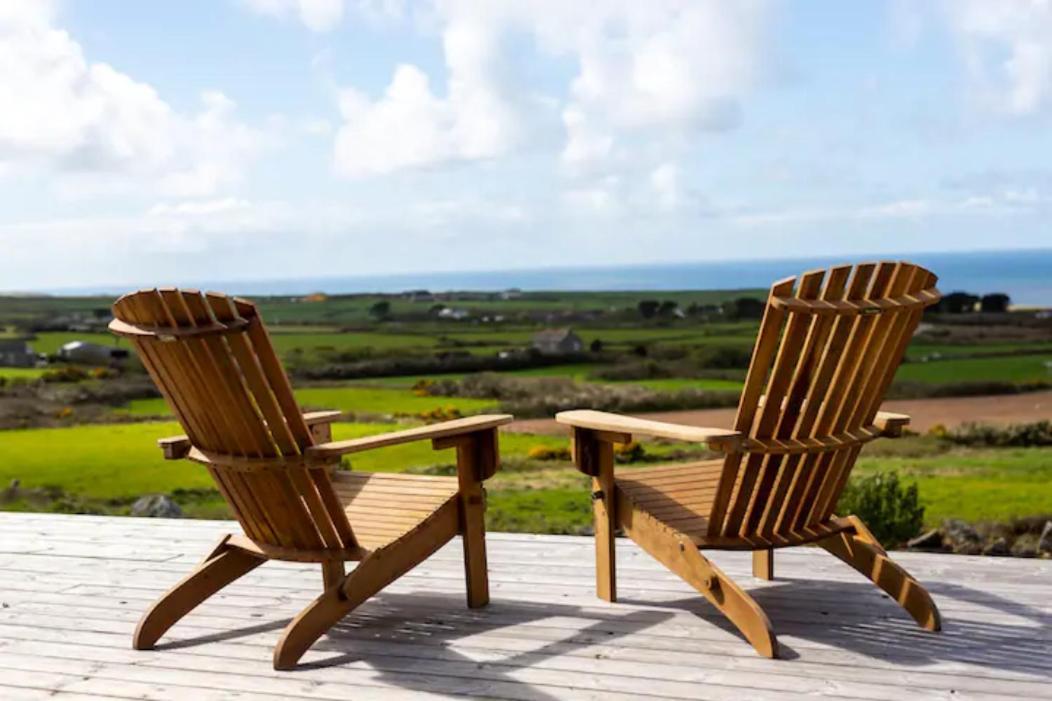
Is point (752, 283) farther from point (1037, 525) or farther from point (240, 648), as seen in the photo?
point (240, 648)

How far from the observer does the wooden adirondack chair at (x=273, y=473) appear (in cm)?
265

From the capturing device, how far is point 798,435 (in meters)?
2.79

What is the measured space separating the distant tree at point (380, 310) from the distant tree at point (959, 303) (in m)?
4.02

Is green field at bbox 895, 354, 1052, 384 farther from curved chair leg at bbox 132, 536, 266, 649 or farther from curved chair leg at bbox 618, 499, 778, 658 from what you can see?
curved chair leg at bbox 132, 536, 266, 649

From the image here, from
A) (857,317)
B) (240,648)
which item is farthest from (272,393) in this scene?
(857,317)

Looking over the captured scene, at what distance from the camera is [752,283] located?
7.39m

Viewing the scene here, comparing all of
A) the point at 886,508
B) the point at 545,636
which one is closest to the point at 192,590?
the point at 545,636

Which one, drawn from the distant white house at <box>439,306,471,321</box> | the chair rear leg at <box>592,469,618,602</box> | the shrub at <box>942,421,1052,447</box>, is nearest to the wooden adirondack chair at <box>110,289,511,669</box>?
the chair rear leg at <box>592,469,618,602</box>

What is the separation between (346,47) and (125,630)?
4.35 m

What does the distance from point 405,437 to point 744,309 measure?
4.47 metres

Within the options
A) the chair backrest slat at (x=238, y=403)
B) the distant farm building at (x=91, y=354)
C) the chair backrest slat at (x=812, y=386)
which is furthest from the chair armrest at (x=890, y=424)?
the distant farm building at (x=91, y=354)

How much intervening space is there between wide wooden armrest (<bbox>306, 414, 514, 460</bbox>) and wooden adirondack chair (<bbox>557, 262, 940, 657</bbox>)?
310mm

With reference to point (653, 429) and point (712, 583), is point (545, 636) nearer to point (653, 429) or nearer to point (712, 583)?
point (712, 583)

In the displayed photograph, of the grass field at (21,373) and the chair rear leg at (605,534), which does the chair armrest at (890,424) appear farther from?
the grass field at (21,373)
